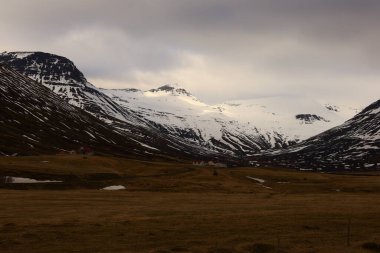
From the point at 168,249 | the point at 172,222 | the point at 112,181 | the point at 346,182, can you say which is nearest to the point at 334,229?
the point at 172,222

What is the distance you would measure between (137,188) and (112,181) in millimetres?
8639

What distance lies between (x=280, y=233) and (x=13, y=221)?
24.8m

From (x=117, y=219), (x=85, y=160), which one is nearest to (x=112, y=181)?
(x=85, y=160)

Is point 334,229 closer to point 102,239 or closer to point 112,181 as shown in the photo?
point 102,239

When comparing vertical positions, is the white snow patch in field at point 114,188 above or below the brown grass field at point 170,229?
below

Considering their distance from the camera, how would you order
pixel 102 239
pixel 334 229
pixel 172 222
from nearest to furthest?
pixel 102 239 → pixel 334 229 → pixel 172 222

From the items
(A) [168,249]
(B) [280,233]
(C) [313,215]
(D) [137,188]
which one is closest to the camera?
(A) [168,249]

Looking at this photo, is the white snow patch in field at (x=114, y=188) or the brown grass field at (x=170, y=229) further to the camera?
the white snow patch in field at (x=114, y=188)

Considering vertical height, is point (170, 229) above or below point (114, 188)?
above

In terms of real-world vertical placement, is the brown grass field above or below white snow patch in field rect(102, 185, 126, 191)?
above

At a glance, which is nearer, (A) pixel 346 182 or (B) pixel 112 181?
(B) pixel 112 181

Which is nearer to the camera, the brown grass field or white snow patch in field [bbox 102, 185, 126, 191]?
the brown grass field

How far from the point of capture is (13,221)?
46031 mm

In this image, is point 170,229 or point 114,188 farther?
point 114,188
